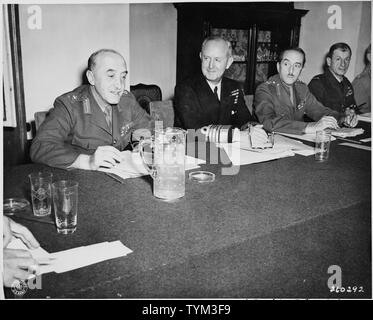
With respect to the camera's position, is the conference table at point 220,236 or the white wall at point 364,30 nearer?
the conference table at point 220,236

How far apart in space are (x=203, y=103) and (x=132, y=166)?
0.96 metres

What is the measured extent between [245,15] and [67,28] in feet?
8.10

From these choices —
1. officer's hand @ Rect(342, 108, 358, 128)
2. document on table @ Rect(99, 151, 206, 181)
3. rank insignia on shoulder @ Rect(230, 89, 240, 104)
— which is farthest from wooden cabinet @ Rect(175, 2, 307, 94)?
document on table @ Rect(99, 151, 206, 181)

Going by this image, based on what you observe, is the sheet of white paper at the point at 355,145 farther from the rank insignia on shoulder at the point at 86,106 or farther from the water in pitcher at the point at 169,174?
the rank insignia on shoulder at the point at 86,106

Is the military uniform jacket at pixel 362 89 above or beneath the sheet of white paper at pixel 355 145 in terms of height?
above

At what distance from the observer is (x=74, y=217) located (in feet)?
3.14

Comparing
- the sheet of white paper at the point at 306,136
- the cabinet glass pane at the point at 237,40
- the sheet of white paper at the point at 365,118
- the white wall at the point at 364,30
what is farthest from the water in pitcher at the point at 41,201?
the white wall at the point at 364,30

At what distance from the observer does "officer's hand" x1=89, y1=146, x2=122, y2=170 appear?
1.38m

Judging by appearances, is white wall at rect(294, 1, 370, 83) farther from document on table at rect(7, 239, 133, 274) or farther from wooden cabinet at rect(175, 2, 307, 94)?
document on table at rect(7, 239, 133, 274)

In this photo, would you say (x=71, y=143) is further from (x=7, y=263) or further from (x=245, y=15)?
(x=245, y=15)

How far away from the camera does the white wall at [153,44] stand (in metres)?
4.09

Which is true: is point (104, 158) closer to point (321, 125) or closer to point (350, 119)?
point (321, 125)

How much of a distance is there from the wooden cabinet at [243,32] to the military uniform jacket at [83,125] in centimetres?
227
